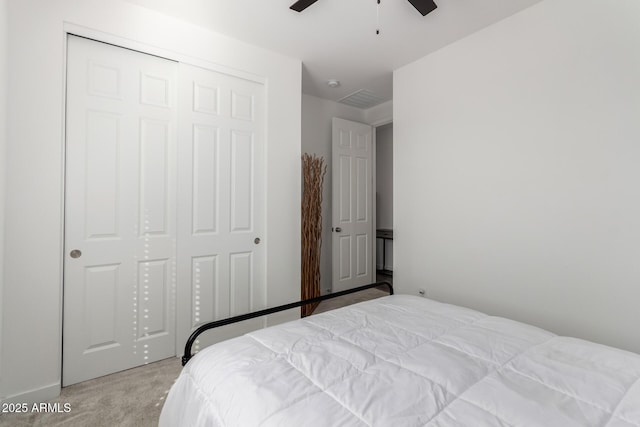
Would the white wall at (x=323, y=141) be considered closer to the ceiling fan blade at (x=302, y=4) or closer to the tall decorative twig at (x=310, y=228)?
the tall decorative twig at (x=310, y=228)

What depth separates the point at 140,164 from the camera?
2.23 metres

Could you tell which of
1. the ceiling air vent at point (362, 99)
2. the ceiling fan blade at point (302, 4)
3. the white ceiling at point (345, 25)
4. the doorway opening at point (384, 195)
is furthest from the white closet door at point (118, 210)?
the doorway opening at point (384, 195)

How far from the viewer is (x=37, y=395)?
1830mm

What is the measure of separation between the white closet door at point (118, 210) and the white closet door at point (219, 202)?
0.10 metres

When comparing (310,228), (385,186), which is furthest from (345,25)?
(385,186)

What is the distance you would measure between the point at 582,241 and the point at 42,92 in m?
3.40

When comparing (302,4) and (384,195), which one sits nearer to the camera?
(302,4)

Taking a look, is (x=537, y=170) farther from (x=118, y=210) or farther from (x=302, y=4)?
(x=118, y=210)

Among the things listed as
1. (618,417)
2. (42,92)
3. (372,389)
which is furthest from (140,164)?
(618,417)

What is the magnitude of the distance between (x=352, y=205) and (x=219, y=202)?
1987 mm

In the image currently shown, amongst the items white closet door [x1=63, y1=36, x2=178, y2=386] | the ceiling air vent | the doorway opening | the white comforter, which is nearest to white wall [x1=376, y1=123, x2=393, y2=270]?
the doorway opening

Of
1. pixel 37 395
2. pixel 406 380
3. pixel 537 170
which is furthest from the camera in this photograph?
pixel 537 170

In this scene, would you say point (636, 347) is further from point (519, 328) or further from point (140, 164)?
point (140, 164)

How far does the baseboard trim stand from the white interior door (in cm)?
273
